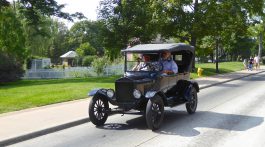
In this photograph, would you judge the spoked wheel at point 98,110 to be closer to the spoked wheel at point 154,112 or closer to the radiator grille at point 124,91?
the radiator grille at point 124,91

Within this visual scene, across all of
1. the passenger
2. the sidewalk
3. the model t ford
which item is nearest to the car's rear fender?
the model t ford

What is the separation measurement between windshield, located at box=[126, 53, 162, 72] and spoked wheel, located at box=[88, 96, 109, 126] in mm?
1428

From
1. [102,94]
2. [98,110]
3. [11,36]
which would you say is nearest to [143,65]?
[102,94]

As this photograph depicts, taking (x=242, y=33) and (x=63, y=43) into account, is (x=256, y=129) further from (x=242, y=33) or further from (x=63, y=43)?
(x=63, y=43)

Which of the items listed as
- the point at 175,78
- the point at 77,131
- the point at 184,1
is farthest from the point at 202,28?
the point at 77,131

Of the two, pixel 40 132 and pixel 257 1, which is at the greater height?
pixel 257 1

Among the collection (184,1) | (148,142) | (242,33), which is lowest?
(148,142)

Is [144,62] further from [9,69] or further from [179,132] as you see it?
[9,69]

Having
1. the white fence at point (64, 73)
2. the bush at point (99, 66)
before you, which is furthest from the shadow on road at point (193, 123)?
the white fence at point (64, 73)

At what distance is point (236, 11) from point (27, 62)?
944 inches

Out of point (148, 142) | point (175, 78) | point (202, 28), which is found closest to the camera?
point (148, 142)

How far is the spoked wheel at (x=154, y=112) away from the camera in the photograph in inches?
381

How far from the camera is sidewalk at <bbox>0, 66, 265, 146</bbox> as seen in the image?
9.18 metres

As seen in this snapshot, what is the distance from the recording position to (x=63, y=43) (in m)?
103
